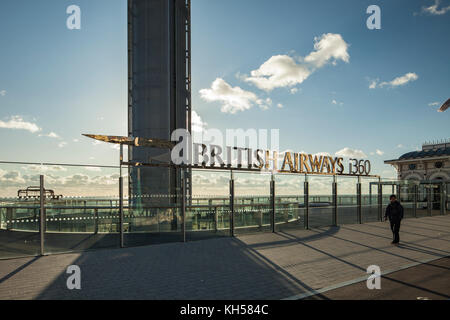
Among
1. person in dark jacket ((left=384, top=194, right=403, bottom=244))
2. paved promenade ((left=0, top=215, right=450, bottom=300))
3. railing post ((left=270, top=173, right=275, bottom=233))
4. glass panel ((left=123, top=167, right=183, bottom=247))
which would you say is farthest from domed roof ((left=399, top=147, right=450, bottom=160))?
glass panel ((left=123, top=167, right=183, bottom=247))

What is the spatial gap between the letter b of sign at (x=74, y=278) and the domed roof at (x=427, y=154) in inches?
1510

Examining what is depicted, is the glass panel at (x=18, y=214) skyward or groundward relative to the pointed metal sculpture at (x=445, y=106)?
groundward

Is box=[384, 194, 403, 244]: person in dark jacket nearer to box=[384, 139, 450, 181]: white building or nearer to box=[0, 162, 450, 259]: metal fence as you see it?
box=[0, 162, 450, 259]: metal fence

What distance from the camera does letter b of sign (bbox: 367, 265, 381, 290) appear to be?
5598 mm

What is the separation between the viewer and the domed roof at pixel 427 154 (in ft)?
109

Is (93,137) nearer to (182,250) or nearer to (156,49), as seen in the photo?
(182,250)

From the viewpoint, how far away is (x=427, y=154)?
3494 cm

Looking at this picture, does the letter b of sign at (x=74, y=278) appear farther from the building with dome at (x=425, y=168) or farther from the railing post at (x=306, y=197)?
the building with dome at (x=425, y=168)

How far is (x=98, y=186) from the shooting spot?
9812 mm

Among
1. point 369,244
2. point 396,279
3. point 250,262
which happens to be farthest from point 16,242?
point 369,244

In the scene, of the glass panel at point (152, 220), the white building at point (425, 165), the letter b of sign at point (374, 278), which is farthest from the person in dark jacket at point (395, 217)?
the white building at point (425, 165)

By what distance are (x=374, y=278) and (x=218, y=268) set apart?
3442 mm

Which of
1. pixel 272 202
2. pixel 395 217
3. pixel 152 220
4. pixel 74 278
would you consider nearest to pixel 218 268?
pixel 74 278

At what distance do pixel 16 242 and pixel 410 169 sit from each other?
40.3 meters
